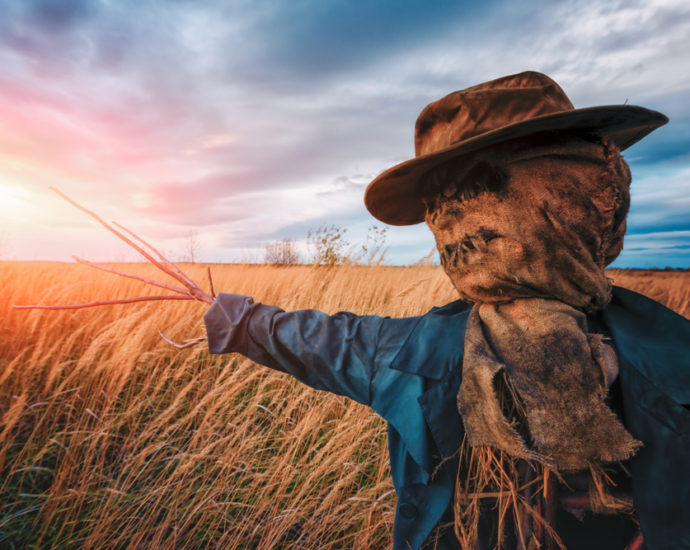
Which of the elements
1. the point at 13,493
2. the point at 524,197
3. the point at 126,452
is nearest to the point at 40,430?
the point at 13,493

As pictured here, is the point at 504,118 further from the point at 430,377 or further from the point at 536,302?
the point at 430,377

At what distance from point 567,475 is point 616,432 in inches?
9.2

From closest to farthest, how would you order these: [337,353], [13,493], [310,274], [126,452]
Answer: [337,353], [13,493], [126,452], [310,274]

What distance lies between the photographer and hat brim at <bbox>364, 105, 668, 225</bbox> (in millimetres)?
804

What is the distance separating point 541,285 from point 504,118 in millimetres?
486

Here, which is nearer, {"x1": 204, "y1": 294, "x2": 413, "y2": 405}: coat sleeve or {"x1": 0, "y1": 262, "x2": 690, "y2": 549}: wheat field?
{"x1": 204, "y1": 294, "x2": 413, "y2": 405}: coat sleeve

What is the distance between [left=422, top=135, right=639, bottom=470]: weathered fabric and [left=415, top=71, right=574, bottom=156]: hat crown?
0.08 metres

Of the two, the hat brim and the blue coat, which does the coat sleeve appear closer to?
the blue coat

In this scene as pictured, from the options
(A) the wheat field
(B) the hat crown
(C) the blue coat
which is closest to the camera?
(C) the blue coat

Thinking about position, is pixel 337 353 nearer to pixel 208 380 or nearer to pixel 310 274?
pixel 208 380

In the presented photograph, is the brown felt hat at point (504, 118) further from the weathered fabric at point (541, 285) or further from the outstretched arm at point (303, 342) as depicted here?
the outstretched arm at point (303, 342)

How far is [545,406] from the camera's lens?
0.81 meters

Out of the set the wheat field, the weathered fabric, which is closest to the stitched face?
the weathered fabric

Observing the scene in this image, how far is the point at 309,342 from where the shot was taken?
3.35 ft
